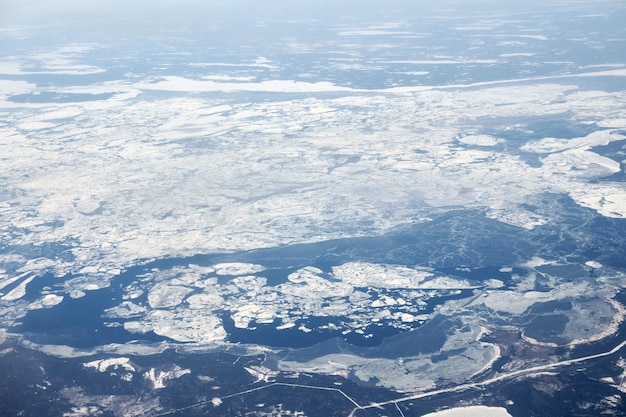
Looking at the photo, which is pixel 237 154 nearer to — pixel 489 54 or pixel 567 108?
pixel 567 108

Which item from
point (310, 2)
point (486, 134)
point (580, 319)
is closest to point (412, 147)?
point (486, 134)

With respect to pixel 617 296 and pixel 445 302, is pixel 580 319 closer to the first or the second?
pixel 617 296

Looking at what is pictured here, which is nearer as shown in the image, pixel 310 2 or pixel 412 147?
pixel 412 147

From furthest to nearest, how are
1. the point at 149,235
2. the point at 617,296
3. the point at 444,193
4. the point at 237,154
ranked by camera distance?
1. the point at 237,154
2. the point at 444,193
3. the point at 149,235
4. the point at 617,296

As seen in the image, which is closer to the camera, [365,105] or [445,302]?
[445,302]

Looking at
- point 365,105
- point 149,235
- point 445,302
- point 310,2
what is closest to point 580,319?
point 445,302

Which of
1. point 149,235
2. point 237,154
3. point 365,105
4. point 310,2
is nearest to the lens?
point 149,235
